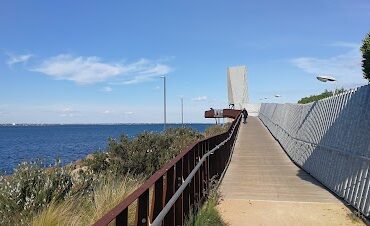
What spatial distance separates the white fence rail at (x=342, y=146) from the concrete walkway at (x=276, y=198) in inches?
13.7

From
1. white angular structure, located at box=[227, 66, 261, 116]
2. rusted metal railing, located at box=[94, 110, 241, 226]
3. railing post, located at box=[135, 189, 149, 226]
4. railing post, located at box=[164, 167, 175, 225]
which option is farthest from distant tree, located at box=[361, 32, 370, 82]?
white angular structure, located at box=[227, 66, 261, 116]

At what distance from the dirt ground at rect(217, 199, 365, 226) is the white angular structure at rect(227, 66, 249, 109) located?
101 m

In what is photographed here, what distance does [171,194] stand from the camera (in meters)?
6.83

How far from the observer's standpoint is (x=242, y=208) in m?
10.4

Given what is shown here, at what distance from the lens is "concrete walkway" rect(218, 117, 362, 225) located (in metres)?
9.35

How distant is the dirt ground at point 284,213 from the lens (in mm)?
9109

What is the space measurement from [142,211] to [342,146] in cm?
807

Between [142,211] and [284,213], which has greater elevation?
[142,211]

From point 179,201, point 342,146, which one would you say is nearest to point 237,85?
point 342,146

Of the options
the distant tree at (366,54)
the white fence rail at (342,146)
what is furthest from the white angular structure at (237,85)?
the white fence rail at (342,146)

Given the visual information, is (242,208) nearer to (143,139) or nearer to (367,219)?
(367,219)

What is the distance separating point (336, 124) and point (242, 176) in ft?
12.6

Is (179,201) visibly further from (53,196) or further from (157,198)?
(53,196)

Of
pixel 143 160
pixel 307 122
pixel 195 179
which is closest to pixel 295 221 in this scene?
pixel 195 179
